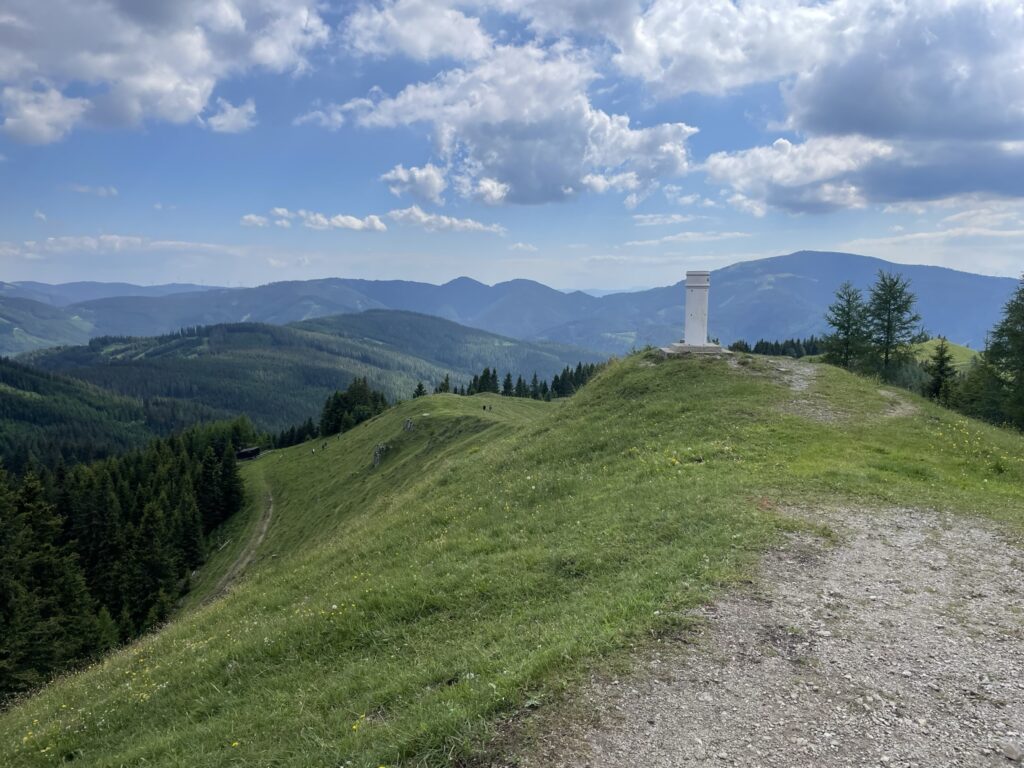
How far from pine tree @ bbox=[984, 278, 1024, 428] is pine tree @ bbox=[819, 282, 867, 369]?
9.40 metres

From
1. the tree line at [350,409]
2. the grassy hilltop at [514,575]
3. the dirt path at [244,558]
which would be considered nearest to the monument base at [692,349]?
the grassy hilltop at [514,575]

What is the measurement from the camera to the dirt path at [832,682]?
6.51 meters

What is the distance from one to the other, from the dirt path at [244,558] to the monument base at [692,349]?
40.8 metres

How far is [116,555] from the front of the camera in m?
66.1

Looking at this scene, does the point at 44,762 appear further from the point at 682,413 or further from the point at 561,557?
the point at 682,413

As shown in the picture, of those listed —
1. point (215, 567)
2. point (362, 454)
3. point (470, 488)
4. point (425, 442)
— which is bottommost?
point (215, 567)

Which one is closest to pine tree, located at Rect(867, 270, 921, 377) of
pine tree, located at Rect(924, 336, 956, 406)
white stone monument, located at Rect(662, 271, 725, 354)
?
pine tree, located at Rect(924, 336, 956, 406)

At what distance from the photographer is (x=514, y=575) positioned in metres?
12.9

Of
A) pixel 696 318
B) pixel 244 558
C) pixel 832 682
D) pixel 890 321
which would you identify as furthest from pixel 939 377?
pixel 244 558

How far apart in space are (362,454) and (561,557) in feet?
199

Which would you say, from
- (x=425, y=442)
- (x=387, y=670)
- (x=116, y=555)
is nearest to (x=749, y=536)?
(x=387, y=670)

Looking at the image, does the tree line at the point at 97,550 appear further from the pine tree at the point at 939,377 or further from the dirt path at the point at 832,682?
the pine tree at the point at 939,377

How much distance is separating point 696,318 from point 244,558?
180ft

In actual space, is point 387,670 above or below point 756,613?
below
